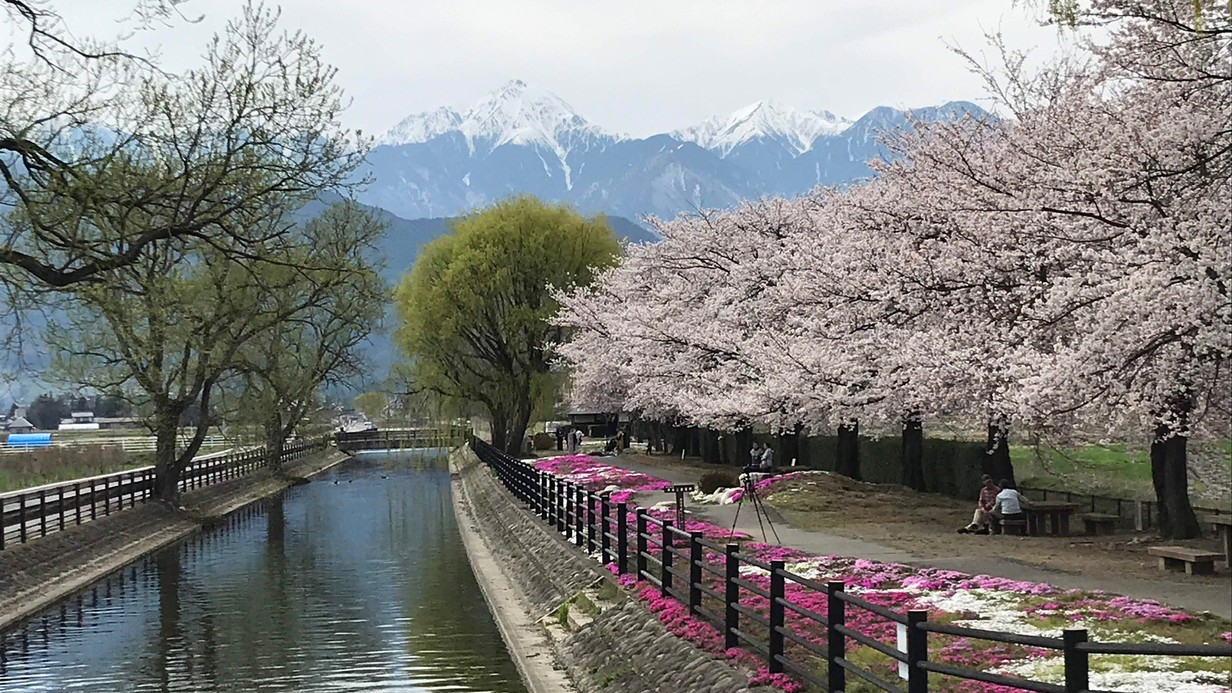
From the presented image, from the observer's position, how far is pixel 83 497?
32.8 metres

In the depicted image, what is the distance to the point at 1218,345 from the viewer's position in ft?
49.4

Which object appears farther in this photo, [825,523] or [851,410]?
[851,410]

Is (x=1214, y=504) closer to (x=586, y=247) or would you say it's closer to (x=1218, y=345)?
(x=1218, y=345)

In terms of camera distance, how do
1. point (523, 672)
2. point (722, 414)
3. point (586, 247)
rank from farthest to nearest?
point (586, 247), point (722, 414), point (523, 672)

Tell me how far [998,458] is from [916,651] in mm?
20791

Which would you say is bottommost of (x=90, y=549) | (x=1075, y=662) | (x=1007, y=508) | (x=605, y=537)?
(x=90, y=549)

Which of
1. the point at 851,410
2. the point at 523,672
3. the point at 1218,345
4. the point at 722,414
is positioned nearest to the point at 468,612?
the point at 523,672

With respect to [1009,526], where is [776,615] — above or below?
above

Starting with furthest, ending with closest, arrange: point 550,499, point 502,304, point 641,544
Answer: point 502,304 → point 550,499 → point 641,544

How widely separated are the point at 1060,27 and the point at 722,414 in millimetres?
21751

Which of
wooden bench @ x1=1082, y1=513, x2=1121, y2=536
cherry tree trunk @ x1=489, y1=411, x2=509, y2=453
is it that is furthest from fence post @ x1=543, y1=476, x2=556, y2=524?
cherry tree trunk @ x1=489, y1=411, x2=509, y2=453

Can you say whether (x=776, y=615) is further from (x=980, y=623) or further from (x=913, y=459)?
(x=913, y=459)

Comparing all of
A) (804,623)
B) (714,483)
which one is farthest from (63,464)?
(804,623)

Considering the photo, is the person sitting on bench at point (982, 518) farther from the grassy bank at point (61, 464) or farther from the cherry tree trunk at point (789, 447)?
the grassy bank at point (61, 464)
